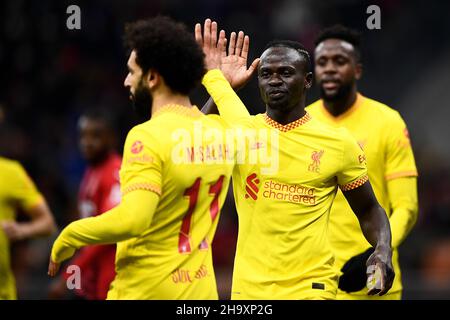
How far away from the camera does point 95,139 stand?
10055 mm

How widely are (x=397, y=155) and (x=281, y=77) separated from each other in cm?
183

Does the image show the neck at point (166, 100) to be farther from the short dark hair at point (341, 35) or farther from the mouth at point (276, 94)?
the short dark hair at point (341, 35)

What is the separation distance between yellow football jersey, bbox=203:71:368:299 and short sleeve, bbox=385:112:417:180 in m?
1.39

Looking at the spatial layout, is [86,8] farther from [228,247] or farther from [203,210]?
[203,210]

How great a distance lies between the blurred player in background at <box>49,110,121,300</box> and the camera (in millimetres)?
9188

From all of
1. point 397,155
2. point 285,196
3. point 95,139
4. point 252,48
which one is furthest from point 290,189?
point 252,48

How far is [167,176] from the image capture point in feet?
18.5

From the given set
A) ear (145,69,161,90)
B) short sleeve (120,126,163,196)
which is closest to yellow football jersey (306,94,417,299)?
ear (145,69,161,90)

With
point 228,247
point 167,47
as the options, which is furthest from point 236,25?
point 167,47

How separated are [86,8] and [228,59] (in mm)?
10748

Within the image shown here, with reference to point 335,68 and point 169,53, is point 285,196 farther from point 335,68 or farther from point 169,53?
point 335,68

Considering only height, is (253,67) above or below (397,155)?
above

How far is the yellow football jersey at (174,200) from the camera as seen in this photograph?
5.62 m

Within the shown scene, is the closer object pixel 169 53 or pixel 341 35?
pixel 169 53
